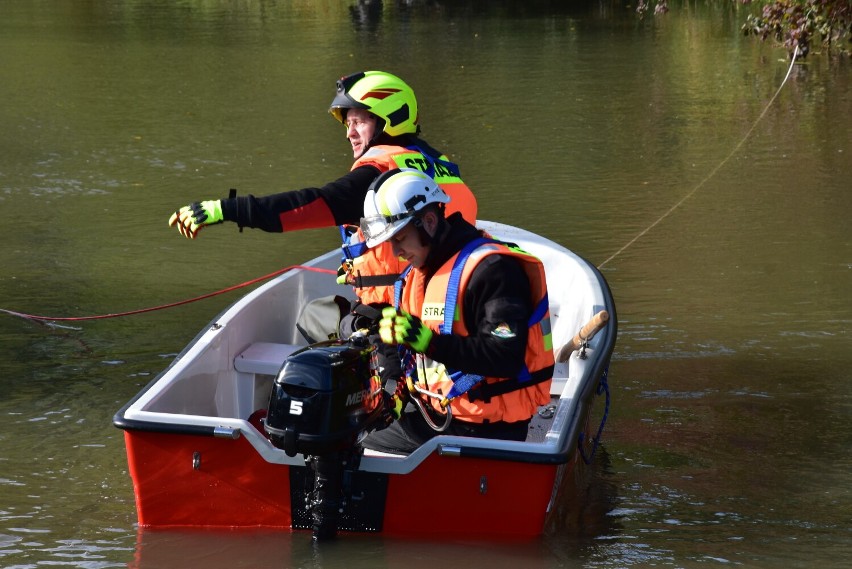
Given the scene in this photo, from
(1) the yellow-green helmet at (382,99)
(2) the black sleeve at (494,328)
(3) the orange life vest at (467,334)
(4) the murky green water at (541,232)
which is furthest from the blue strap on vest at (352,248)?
(4) the murky green water at (541,232)

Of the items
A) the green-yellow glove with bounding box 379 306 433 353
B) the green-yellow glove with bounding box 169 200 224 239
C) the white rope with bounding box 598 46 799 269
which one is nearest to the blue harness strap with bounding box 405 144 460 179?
the green-yellow glove with bounding box 169 200 224 239

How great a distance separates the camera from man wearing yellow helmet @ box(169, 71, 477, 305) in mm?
4797

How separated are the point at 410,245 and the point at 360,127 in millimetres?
1184

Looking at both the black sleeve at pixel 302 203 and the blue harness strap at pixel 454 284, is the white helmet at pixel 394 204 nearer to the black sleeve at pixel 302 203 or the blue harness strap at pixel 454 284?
the blue harness strap at pixel 454 284

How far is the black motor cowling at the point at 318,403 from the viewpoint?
400cm

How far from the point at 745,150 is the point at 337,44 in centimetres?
1066

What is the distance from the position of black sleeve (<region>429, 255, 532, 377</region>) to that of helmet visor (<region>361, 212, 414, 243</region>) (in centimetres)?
28

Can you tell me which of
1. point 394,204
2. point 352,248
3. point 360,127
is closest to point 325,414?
point 394,204

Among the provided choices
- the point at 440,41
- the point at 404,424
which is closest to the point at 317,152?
the point at 404,424

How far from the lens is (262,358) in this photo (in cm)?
568

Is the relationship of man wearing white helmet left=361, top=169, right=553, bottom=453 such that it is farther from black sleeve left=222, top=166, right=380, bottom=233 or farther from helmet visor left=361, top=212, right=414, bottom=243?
black sleeve left=222, top=166, right=380, bottom=233

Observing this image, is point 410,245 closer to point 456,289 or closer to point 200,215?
point 456,289

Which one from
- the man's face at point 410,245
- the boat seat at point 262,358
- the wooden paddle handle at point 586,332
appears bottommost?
the boat seat at point 262,358

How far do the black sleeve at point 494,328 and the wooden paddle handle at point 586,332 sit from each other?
1.00 m
